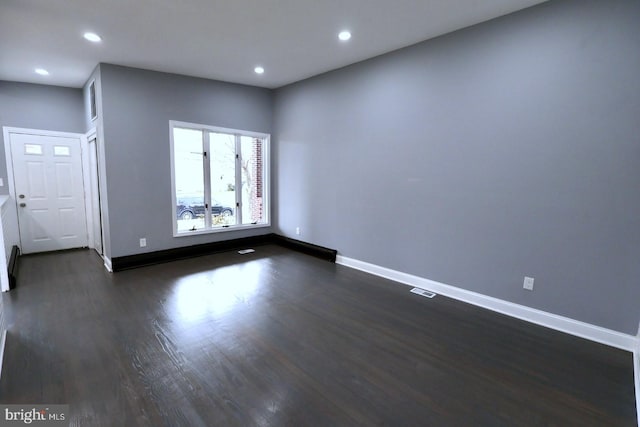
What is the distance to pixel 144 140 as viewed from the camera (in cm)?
436

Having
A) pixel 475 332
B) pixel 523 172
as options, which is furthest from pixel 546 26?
pixel 475 332

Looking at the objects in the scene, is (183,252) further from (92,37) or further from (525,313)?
(525,313)

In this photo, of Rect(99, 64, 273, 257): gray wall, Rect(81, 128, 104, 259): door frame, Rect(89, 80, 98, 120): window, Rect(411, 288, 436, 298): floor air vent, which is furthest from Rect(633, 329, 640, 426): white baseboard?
Rect(89, 80, 98, 120): window

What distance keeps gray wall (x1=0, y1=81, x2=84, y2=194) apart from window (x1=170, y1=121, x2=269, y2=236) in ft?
6.89

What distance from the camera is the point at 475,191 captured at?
10.4 ft

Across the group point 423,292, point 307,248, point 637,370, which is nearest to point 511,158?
point 423,292

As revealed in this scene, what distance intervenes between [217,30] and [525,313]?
14.2 ft

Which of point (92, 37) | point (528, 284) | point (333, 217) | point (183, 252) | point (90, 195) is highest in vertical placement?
point (92, 37)

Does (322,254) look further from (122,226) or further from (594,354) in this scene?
(594,354)

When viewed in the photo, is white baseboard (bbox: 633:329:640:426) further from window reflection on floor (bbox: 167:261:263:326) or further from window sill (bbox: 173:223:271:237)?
window sill (bbox: 173:223:271:237)

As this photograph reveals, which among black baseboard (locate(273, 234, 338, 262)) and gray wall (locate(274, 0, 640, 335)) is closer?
gray wall (locate(274, 0, 640, 335))

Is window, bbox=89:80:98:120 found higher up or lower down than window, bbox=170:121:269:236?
higher up

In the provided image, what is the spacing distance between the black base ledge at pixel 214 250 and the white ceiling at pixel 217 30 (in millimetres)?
2752

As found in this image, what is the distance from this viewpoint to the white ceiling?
8.78 feet
